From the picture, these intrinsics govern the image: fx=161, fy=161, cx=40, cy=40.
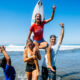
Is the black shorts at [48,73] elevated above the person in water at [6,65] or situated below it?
below

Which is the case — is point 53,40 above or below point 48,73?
above

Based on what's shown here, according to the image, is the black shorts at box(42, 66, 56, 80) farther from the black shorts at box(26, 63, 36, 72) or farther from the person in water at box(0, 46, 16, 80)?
the person in water at box(0, 46, 16, 80)

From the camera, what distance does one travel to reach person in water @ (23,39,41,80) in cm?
387

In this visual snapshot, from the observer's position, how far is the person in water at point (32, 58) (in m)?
3.87

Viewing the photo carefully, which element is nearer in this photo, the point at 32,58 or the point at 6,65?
the point at 6,65

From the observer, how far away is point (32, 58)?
3857 millimetres

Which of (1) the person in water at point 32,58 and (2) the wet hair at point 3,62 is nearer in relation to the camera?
(2) the wet hair at point 3,62

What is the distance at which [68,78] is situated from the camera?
625 cm

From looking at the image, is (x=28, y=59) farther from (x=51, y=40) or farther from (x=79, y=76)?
(x=79, y=76)

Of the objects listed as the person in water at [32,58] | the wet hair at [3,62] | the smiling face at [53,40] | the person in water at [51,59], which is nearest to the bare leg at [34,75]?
the person in water at [32,58]

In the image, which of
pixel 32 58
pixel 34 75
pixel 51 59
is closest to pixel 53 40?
pixel 51 59

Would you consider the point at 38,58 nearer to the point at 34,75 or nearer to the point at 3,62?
the point at 34,75

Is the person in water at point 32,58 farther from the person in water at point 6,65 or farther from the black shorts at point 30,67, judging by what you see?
the person in water at point 6,65

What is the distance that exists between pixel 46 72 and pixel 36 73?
1.16 feet
